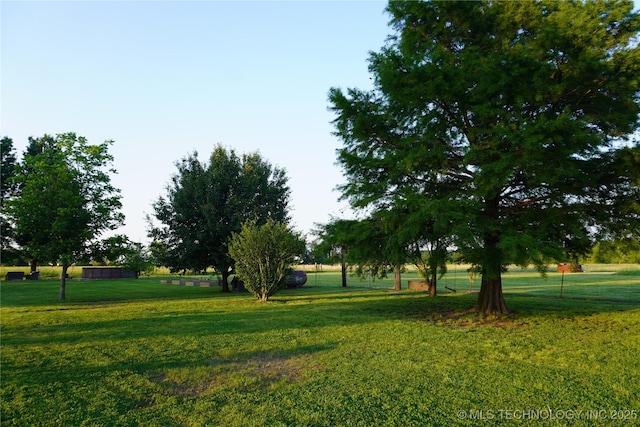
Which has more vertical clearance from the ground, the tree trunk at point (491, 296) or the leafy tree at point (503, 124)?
the leafy tree at point (503, 124)

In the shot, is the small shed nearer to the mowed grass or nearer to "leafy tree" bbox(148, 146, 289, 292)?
"leafy tree" bbox(148, 146, 289, 292)

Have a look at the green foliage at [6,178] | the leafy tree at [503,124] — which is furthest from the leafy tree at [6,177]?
the leafy tree at [503,124]

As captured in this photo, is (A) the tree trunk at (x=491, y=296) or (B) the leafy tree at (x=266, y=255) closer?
(A) the tree trunk at (x=491, y=296)

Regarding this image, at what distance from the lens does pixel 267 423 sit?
→ 4270 mm

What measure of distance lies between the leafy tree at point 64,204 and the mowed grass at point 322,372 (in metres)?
7.22

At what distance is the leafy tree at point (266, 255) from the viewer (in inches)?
696

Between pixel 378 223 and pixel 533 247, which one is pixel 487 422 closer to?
pixel 533 247

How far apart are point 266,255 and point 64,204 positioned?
10049mm

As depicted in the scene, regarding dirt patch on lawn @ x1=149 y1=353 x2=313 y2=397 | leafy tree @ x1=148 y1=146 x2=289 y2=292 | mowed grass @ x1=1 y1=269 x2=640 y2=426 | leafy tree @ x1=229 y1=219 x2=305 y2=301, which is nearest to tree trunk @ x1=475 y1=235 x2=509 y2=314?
mowed grass @ x1=1 y1=269 x2=640 y2=426

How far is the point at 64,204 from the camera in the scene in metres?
18.8

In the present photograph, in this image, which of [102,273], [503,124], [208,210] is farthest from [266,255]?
[102,273]

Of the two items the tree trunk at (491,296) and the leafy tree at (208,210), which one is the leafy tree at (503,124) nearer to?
the tree trunk at (491,296)

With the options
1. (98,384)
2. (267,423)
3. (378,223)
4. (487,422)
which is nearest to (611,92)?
(378,223)

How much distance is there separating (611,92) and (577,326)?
21.0ft
